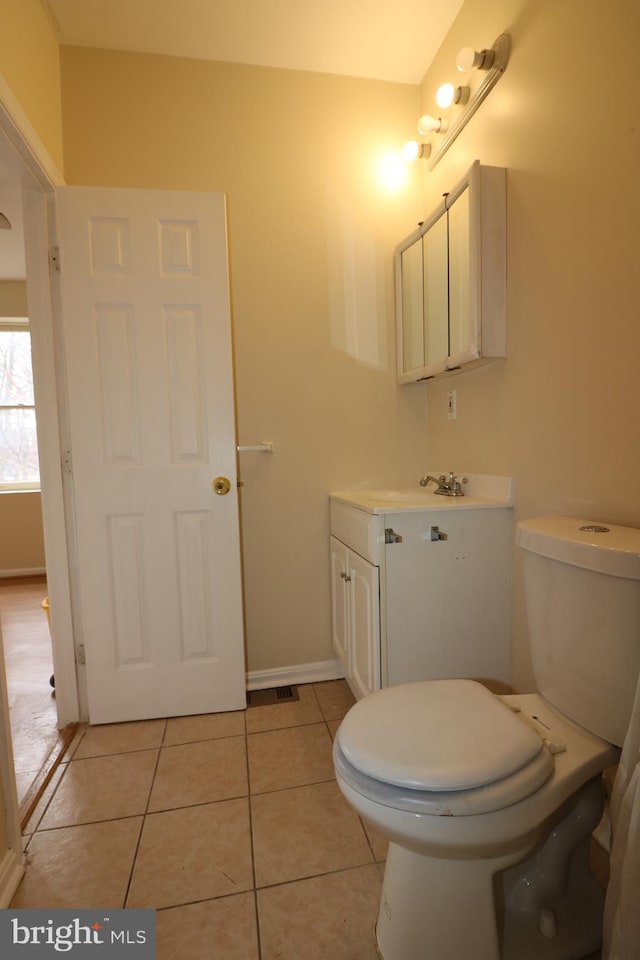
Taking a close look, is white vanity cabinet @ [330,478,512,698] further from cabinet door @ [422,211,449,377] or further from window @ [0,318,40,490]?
window @ [0,318,40,490]

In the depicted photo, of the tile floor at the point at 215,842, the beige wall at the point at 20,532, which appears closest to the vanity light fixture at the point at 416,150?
the tile floor at the point at 215,842

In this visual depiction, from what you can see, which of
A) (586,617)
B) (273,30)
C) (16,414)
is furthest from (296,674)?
(16,414)

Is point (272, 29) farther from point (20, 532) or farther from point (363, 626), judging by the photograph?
point (20, 532)

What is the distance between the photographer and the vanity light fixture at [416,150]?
5.96ft

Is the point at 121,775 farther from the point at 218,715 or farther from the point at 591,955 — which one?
the point at 591,955

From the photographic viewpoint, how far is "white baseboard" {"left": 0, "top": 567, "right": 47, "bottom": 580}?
3.96 metres

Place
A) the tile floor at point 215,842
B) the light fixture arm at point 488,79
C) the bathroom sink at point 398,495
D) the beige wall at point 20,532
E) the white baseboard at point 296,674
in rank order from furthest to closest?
the beige wall at point 20,532, the white baseboard at point 296,674, the bathroom sink at point 398,495, the light fixture arm at point 488,79, the tile floor at point 215,842

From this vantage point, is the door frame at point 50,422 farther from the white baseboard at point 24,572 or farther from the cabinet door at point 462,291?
the white baseboard at point 24,572

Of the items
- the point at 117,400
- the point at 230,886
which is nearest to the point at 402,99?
the point at 117,400

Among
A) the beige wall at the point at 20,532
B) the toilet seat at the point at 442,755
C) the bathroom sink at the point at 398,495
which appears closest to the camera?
the toilet seat at the point at 442,755

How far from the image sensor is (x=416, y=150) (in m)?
1.82

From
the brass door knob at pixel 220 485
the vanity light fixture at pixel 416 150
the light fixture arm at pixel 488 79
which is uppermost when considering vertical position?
the vanity light fixture at pixel 416 150

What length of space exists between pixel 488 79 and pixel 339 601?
1.87m

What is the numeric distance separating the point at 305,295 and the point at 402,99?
3.14 ft
